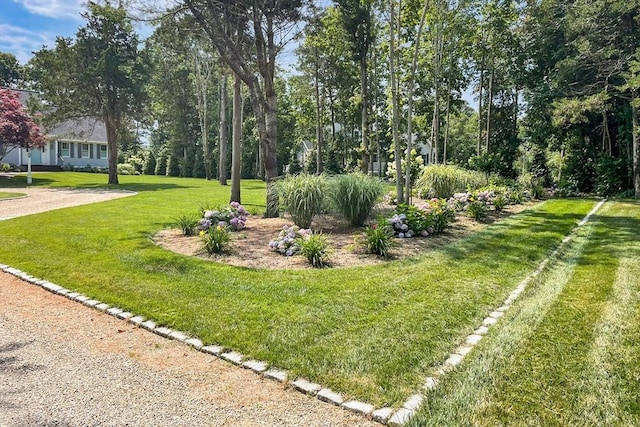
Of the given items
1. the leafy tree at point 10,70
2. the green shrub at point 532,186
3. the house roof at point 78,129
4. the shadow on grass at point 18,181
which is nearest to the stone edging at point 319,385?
the green shrub at point 532,186

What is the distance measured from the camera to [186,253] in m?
6.00

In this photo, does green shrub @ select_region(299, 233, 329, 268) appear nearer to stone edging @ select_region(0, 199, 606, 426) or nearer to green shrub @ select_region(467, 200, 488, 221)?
stone edging @ select_region(0, 199, 606, 426)

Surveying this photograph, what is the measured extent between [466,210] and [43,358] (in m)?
8.44

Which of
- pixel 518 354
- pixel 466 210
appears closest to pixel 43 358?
pixel 518 354

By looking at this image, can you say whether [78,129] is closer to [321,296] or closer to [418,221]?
[418,221]

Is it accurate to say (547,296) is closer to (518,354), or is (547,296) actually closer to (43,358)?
(518,354)

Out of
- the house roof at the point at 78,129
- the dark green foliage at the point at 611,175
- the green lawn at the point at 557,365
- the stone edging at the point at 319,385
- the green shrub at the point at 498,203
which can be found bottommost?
the stone edging at the point at 319,385

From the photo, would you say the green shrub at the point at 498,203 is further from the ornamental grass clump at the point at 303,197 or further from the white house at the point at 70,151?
the white house at the point at 70,151

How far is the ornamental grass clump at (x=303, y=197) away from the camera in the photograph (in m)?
7.26

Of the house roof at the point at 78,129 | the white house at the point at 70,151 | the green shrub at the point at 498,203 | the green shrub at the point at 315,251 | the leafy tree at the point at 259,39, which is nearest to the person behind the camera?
the green shrub at the point at 315,251

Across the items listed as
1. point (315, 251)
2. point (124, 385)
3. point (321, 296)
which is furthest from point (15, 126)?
point (124, 385)

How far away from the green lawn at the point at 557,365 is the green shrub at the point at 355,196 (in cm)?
357

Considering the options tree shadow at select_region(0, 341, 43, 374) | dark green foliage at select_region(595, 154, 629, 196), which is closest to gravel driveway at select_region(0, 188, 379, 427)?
tree shadow at select_region(0, 341, 43, 374)

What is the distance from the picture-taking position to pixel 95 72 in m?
19.2
